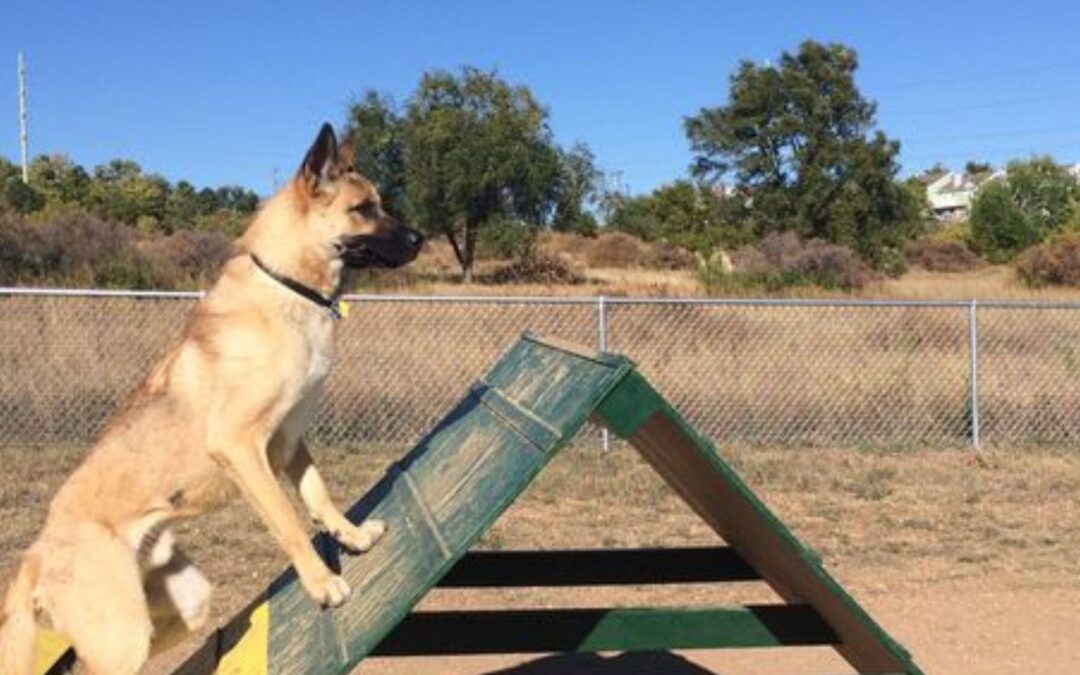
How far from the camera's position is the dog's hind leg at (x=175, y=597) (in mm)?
3732

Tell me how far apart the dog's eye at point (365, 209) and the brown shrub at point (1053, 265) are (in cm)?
3089

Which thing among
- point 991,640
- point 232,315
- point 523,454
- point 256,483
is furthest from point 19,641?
point 991,640

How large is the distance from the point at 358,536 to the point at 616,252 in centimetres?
4485

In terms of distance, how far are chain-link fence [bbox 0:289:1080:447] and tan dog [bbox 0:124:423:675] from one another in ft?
21.2

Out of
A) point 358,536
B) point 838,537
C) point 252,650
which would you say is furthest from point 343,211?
point 838,537

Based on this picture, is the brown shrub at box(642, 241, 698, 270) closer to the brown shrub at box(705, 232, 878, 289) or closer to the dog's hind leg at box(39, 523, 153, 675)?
the brown shrub at box(705, 232, 878, 289)

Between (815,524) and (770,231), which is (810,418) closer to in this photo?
(815,524)

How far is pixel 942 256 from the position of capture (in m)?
53.0

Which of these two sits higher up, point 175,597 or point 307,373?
point 307,373

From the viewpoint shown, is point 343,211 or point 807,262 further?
point 807,262

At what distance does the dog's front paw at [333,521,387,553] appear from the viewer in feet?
13.0

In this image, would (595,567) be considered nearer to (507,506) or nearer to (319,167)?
(507,506)

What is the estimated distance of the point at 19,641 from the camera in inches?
135

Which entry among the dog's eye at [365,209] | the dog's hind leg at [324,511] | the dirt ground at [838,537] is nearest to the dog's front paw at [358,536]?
the dog's hind leg at [324,511]
